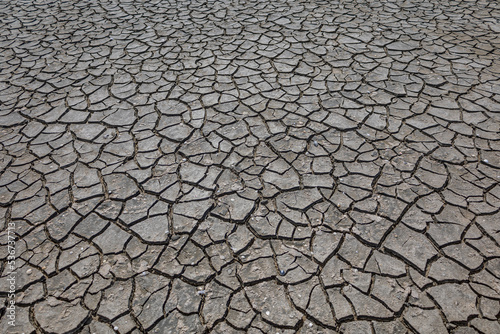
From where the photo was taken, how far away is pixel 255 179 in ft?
10.7

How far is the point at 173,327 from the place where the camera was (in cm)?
222

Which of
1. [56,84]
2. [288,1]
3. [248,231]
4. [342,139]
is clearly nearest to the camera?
[248,231]

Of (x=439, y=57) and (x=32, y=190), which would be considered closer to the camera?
(x=32, y=190)

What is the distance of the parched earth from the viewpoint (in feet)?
7.68

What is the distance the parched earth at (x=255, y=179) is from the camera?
2.34 m

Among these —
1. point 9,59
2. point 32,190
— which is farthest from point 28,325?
point 9,59

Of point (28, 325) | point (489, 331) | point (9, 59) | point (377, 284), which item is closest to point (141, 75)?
point (9, 59)

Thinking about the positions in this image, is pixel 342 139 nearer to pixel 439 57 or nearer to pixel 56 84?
pixel 439 57

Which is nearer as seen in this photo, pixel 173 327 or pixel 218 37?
pixel 173 327

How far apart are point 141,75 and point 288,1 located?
3.82 meters

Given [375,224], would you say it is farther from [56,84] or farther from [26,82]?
[26,82]

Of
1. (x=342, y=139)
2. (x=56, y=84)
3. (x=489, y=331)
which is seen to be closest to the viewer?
(x=489, y=331)

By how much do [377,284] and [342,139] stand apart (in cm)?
168

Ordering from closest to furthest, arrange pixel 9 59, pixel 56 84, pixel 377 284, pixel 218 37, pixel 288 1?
pixel 377 284 < pixel 56 84 < pixel 9 59 < pixel 218 37 < pixel 288 1
